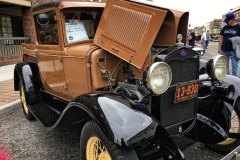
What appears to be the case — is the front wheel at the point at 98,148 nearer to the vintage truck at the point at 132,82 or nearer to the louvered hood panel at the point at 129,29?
the vintage truck at the point at 132,82

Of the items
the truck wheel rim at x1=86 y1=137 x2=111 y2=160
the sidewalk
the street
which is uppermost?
the truck wheel rim at x1=86 y1=137 x2=111 y2=160

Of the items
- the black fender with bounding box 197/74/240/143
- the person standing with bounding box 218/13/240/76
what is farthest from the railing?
the black fender with bounding box 197/74/240/143

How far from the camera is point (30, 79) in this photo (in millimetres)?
4094

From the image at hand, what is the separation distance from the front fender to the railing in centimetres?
887

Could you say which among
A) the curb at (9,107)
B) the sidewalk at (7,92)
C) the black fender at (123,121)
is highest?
the black fender at (123,121)

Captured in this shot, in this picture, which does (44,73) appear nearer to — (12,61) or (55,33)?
(55,33)

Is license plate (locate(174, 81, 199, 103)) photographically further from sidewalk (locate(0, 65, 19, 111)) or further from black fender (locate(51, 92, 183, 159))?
sidewalk (locate(0, 65, 19, 111))

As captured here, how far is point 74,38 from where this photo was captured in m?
3.28

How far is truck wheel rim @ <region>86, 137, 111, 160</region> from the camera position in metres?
2.12

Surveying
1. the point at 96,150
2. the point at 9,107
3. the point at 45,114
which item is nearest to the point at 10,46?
the point at 9,107

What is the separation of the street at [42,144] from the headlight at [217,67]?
99cm

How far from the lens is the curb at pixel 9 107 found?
15.4ft

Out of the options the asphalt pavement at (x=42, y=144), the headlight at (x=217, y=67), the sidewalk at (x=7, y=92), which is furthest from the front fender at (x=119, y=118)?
the sidewalk at (x=7, y=92)

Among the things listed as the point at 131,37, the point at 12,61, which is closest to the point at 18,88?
the point at 131,37
